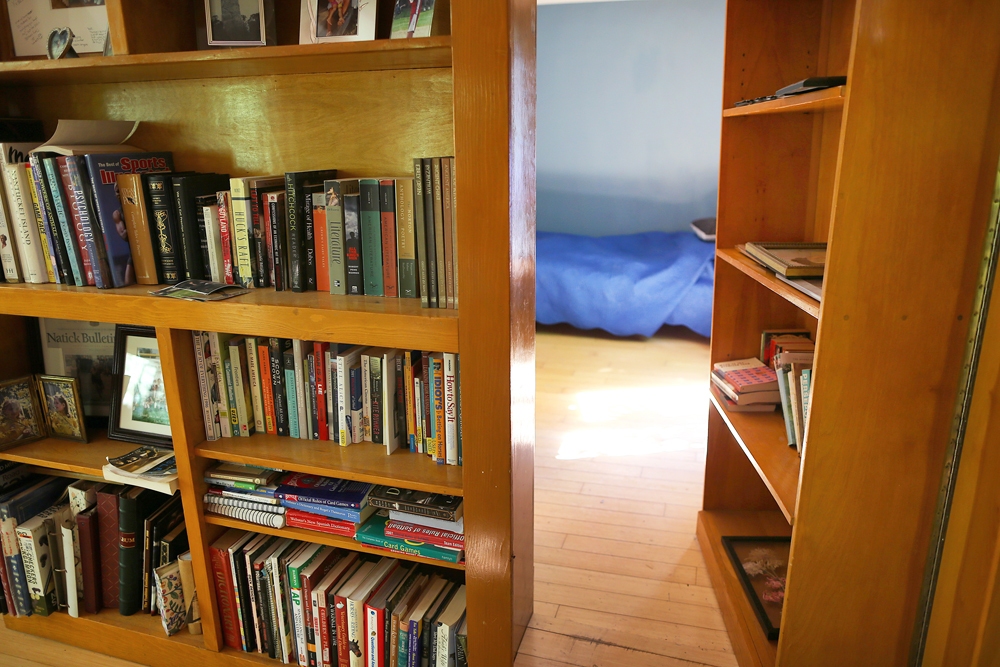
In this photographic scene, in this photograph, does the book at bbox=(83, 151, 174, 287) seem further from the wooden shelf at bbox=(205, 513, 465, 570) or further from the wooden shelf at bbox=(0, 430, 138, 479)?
the wooden shelf at bbox=(205, 513, 465, 570)

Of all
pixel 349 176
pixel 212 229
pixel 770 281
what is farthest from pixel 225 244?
pixel 770 281

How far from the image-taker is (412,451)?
145 cm

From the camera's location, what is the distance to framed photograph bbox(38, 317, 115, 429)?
1730 millimetres

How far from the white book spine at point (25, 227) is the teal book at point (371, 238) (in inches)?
31.4

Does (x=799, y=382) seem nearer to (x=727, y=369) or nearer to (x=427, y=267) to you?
(x=727, y=369)

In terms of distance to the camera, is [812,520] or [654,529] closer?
[812,520]

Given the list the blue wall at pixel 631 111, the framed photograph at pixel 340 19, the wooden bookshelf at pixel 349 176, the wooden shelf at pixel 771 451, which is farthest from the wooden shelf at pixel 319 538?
the blue wall at pixel 631 111

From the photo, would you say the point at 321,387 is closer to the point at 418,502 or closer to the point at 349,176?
the point at 418,502

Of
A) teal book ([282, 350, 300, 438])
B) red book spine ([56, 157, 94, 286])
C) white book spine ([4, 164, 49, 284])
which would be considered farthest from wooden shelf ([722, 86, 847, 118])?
white book spine ([4, 164, 49, 284])

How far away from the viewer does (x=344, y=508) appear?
4.69 ft

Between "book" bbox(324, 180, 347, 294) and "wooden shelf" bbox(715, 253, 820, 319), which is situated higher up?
"book" bbox(324, 180, 347, 294)

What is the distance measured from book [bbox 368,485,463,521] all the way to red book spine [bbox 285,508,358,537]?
8cm

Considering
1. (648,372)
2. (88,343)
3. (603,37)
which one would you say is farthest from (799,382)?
(603,37)

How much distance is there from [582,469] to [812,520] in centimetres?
138
